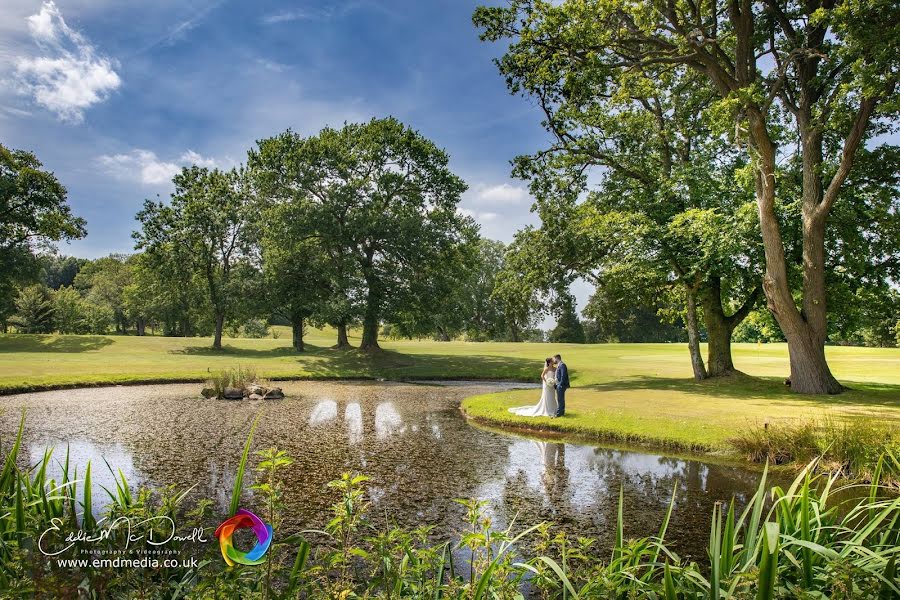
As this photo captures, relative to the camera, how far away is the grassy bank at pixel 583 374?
15281mm

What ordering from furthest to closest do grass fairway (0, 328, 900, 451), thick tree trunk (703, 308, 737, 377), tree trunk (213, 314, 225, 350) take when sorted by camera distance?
tree trunk (213, 314, 225, 350) < thick tree trunk (703, 308, 737, 377) < grass fairway (0, 328, 900, 451)

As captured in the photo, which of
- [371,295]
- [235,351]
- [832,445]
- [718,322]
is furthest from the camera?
[235,351]

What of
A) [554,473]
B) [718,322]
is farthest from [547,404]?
[718,322]

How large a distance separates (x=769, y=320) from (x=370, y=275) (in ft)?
79.9

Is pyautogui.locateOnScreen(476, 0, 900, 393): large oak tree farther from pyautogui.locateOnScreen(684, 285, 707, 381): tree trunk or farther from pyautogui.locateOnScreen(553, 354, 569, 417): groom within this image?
pyautogui.locateOnScreen(553, 354, 569, 417): groom

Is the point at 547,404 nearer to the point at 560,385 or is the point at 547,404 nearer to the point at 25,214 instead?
the point at 560,385

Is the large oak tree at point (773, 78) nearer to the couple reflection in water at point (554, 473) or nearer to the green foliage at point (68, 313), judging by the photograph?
the couple reflection in water at point (554, 473)

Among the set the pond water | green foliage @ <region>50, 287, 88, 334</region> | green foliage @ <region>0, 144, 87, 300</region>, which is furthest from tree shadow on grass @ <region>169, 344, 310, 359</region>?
green foliage @ <region>50, 287, 88, 334</region>

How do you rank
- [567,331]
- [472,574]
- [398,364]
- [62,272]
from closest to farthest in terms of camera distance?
[472,574]
[398,364]
[567,331]
[62,272]

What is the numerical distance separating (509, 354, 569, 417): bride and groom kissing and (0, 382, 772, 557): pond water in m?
2.20

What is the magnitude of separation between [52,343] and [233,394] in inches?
1238

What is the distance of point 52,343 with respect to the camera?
43469 mm

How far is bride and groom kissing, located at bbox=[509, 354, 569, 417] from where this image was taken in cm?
1641

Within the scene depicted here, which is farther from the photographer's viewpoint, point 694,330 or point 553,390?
point 694,330
